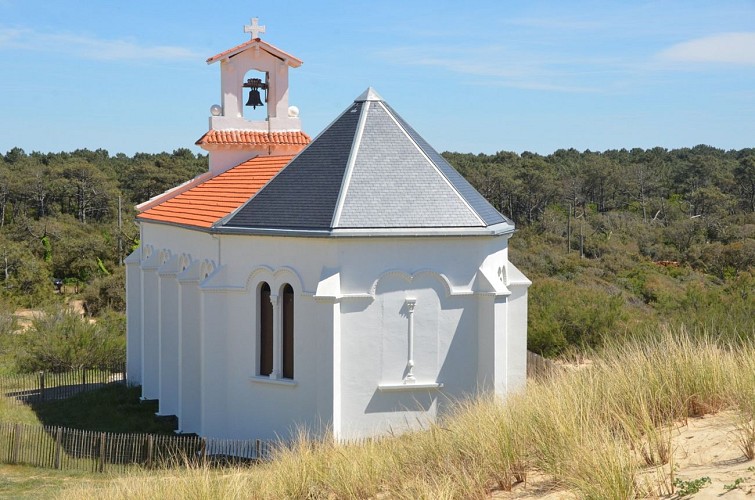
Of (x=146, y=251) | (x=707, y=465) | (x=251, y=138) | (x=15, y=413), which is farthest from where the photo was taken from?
(x=146, y=251)

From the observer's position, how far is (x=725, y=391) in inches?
376

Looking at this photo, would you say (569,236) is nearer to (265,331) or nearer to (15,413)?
(15,413)

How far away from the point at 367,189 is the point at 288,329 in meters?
3.13

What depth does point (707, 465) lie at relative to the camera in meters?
7.78

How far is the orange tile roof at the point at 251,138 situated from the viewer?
22562mm

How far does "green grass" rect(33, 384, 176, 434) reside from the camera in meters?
19.6

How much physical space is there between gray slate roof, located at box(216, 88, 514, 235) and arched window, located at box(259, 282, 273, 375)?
4.51 ft

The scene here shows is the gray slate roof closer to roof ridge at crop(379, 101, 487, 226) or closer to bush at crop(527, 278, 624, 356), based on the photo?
roof ridge at crop(379, 101, 487, 226)

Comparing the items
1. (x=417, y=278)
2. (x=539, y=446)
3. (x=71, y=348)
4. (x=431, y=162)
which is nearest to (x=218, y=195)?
(x=431, y=162)

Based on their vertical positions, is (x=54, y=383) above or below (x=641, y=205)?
below

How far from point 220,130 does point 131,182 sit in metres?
54.2

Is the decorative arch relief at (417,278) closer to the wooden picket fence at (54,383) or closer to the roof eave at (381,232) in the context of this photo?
the roof eave at (381,232)

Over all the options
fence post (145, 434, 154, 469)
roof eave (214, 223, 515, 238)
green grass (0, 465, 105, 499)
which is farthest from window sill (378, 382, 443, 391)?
green grass (0, 465, 105, 499)

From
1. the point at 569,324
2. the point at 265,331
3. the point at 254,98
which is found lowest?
the point at 569,324
